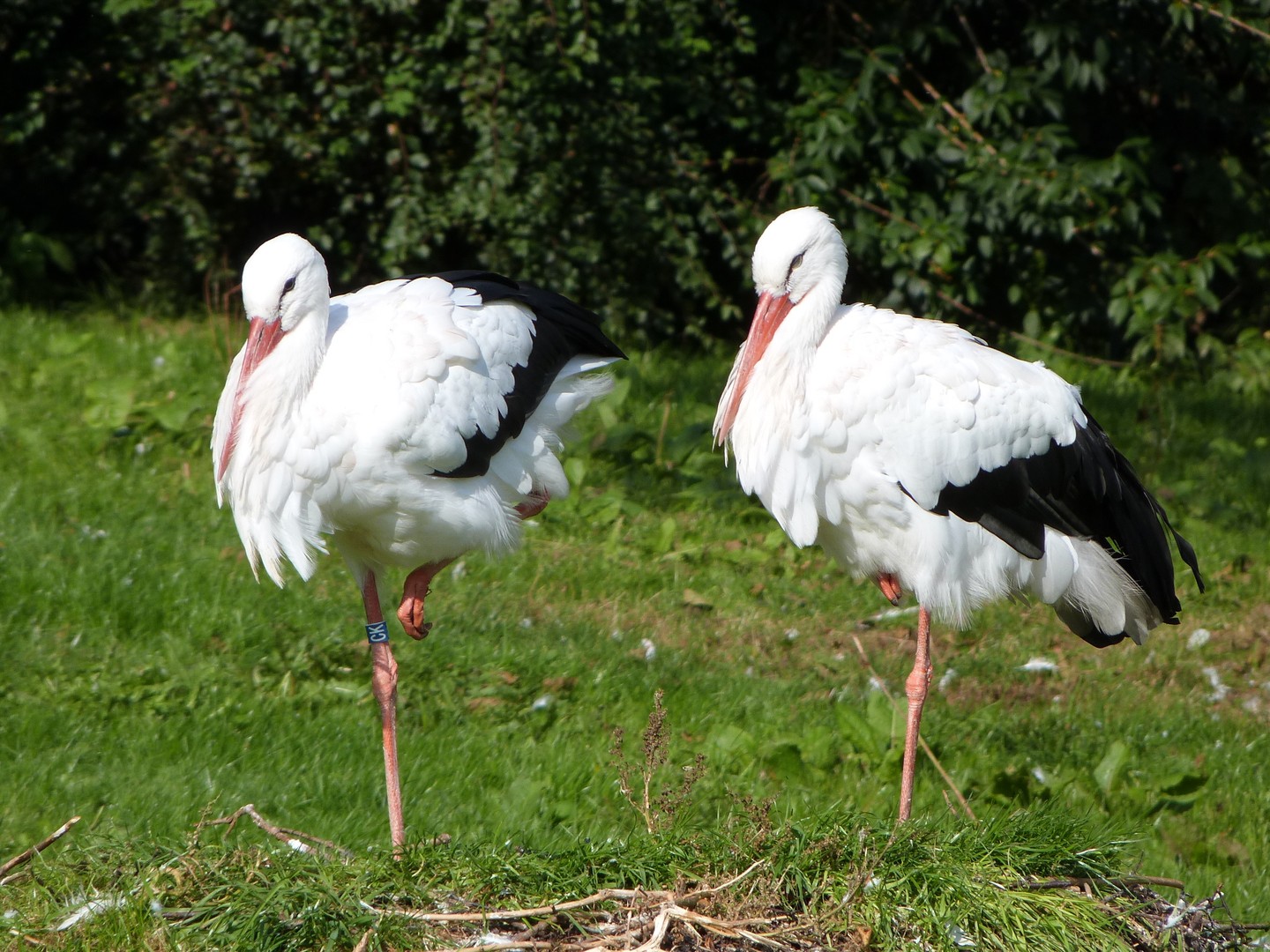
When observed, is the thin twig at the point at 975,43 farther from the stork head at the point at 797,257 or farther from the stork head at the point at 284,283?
the stork head at the point at 284,283

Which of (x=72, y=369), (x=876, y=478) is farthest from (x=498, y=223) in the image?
(x=876, y=478)

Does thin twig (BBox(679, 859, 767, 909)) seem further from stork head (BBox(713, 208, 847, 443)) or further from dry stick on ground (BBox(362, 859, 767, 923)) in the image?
stork head (BBox(713, 208, 847, 443))

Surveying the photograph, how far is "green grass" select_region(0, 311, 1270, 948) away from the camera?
12.3 ft

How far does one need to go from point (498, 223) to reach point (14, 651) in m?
3.64

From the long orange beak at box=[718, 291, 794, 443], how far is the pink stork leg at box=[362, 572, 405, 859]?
3.76ft

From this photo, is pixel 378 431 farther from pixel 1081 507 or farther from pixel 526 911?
pixel 1081 507

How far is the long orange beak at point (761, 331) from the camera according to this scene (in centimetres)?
388

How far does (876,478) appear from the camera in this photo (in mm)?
3746

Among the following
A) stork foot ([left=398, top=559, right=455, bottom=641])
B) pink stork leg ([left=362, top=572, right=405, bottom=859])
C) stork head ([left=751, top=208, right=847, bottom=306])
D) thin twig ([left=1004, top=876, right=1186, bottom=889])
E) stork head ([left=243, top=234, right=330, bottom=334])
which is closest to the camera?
thin twig ([left=1004, top=876, right=1186, bottom=889])

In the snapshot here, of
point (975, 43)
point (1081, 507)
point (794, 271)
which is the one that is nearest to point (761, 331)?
point (794, 271)

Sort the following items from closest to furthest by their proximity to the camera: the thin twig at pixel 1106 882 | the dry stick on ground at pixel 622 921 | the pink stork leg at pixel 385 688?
the dry stick on ground at pixel 622 921, the thin twig at pixel 1106 882, the pink stork leg at pixel 385 688

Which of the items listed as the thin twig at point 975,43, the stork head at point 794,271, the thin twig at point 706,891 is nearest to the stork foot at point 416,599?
the stork head at point 794,271

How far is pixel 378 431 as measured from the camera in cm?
357

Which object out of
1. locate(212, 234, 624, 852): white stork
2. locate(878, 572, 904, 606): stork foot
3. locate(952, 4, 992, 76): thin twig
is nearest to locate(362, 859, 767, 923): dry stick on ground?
locate(212, 234, 624, 852): white stork
